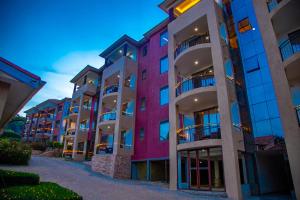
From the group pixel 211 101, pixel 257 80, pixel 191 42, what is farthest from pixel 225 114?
pixel 257 80

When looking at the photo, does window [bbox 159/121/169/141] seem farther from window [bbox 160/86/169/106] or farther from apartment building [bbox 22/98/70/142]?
apartment building [bbox 22/98/70/142]

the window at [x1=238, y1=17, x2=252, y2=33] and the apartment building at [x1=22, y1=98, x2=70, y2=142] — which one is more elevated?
the window at [x1=238, y1=17, x2=252, y2=33]

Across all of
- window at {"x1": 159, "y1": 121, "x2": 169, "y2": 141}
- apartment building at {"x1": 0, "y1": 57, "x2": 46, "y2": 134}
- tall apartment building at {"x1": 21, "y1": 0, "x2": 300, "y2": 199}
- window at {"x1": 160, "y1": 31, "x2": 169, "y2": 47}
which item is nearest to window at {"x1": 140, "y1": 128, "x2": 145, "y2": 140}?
tall apartment building at {"x1": 21, "y1": 0, "x2": 300, "y2": 199}

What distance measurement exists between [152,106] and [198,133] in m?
7.32

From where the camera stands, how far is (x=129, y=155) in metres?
23.1

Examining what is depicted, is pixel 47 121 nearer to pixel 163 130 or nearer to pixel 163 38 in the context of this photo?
pixel 163 38

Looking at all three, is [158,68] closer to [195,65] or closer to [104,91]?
[195,65]

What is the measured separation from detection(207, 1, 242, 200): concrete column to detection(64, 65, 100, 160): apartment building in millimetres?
22496

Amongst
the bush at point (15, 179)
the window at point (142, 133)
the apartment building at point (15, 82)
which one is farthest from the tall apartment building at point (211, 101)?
the apartment building at point (15, 82)

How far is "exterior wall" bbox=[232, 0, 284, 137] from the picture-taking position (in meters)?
20.1

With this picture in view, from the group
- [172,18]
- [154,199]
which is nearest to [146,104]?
[172,18]

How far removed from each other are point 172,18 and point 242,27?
26.0 ft

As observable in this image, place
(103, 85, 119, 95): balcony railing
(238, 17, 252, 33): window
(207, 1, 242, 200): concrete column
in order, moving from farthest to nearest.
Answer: (103, 85, 119, 95): balcony railing < (238, 17, 252, 33): window < (207, 1, 242, 200): concrete column

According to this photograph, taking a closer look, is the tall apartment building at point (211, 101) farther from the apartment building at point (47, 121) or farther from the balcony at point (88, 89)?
the apartment building at point (47, 121)
